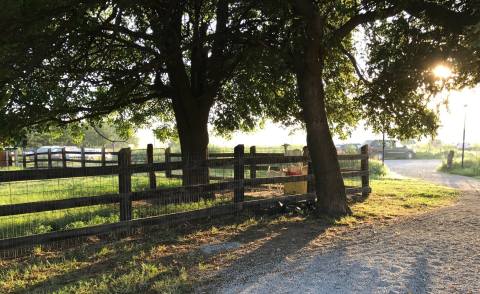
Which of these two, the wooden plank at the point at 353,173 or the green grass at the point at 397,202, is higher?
the wooden plank at the point at 353,173

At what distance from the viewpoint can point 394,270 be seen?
591cm

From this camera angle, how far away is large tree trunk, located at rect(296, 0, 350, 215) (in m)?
10.3

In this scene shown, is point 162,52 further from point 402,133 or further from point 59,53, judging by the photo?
point 402,133

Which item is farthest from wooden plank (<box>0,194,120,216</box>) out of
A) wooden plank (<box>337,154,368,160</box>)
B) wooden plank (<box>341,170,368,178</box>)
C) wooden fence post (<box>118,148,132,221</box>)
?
wooden plank (<box>341,170,368,178</box>)

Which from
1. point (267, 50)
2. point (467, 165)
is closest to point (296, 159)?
point (267, 50)

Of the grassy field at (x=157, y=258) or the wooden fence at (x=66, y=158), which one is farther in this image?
the wooden fence at (x=66, y=158)

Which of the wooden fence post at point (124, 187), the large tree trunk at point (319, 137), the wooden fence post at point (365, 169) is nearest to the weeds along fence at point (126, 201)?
the wooden fence post at point (124, 187)

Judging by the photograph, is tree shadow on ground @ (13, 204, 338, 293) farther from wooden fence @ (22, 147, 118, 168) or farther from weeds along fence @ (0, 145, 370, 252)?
wooden fence @ (22, 147, 118, 168)

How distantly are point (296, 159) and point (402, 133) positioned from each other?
2748mm

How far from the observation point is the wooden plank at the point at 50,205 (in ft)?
22.9

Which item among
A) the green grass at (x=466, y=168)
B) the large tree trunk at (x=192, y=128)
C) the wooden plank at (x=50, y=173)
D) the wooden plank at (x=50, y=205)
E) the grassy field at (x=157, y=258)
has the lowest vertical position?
the grassy field at (x=157, y=258)

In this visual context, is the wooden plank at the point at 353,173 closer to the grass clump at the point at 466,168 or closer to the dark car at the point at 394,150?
the grass clump at the point at 466,168

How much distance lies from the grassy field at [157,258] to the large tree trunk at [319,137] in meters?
0.49

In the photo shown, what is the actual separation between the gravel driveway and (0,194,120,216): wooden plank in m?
2.87
